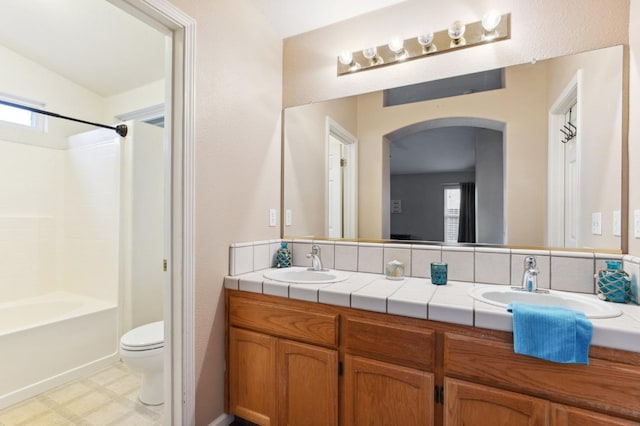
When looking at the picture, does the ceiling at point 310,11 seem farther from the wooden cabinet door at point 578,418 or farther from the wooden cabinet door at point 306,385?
the wooden cabinet door at point 578,418

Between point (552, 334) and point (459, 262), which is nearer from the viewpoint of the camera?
point (552, 334)

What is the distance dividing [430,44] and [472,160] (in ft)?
2.30

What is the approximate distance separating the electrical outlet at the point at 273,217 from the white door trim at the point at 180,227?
2.13 ft

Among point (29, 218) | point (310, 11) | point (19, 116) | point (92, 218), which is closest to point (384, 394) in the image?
point (310, 11)

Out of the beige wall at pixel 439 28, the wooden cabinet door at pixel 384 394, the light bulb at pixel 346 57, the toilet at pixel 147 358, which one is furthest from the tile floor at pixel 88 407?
the light bulb at pixel 346 57

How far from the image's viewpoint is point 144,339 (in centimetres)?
193

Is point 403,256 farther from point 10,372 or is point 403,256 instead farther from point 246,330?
point 10,372

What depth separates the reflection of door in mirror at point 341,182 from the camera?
2039 millimetres

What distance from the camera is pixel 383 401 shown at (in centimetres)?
127

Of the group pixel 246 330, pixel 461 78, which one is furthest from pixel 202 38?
pixel 246 330

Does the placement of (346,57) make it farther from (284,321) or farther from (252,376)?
(252,376)

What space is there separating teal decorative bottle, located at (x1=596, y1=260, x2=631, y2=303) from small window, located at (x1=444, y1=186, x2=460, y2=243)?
0.62 meters

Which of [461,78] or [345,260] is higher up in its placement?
[461,78]

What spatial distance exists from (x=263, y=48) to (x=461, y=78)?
124 cm
